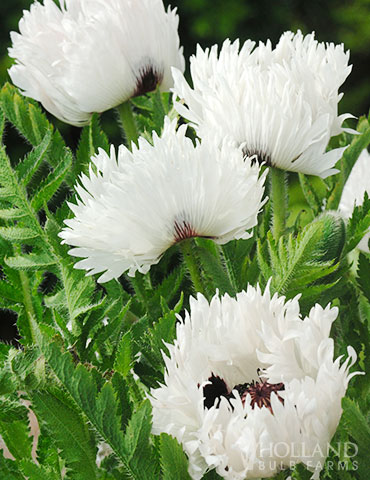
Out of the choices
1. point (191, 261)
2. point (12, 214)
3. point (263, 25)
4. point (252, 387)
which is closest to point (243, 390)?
point (252, 387)

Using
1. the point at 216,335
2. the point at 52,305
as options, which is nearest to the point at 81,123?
the point at 52,305

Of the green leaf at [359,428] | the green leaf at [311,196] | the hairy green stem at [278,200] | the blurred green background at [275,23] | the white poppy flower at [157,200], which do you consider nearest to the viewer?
the green leaf at [359,428]

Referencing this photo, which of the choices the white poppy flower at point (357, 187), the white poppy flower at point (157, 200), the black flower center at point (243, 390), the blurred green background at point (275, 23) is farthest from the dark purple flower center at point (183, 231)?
the blurred green background at point (275, 23)

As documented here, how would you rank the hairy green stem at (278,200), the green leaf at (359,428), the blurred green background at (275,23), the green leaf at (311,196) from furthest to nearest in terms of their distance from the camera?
the blurred green background at (275,23)
the green leaf at (311,196)
the hairy green stem at (278,200)
the green leaf at (359,428)

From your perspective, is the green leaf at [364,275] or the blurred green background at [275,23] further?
the blurred green background at [275,23]

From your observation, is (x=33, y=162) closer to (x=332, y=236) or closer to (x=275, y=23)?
(x=332, y=236)

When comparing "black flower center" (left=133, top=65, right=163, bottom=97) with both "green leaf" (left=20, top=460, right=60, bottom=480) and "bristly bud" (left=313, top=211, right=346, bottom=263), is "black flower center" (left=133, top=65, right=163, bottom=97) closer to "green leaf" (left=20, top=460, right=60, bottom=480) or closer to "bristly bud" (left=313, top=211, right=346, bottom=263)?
"bristly bud" (left=313, top=211, right=346, bottom=263)

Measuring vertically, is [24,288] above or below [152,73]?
below

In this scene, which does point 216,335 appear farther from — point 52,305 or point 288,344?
point 52,305

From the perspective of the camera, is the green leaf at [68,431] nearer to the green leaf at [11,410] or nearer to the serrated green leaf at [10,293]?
the green leaf at [11,410]
